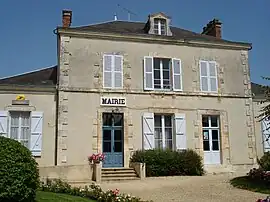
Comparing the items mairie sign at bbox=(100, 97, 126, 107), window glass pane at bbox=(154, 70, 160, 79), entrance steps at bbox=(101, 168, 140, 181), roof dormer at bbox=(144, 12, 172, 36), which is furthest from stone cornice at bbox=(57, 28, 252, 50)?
entrance steps at bbox=(101, 168, 140, 181)

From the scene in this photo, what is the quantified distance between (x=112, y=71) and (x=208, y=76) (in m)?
4.08

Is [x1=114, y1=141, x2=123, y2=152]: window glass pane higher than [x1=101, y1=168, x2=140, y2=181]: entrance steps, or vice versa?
[x1=114, y1=141, x2=123, y2=152]: window glass pane

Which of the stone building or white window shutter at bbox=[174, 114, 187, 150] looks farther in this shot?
white window shutter at bbox=[174, 114, 187, 150]

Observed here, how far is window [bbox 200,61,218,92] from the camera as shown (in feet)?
48.1

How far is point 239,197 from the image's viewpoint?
8281 mm

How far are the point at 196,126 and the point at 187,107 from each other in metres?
0.84

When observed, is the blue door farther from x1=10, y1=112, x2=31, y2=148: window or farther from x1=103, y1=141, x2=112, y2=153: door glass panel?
x1=10, y1=112, x2=31, y2=148: window

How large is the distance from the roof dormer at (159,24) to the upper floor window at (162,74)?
1.28m

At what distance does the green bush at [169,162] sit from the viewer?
12.6 m

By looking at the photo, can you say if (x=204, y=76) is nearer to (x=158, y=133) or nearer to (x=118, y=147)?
(x=158, y=133)

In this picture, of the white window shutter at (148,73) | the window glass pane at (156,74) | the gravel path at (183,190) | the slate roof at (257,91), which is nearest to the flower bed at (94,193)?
the gravel path at (183,190)

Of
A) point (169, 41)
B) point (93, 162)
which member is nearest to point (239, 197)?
point (93, 162)

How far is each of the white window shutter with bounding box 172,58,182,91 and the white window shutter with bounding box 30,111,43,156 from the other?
5.37 m

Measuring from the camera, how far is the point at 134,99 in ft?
45.0
